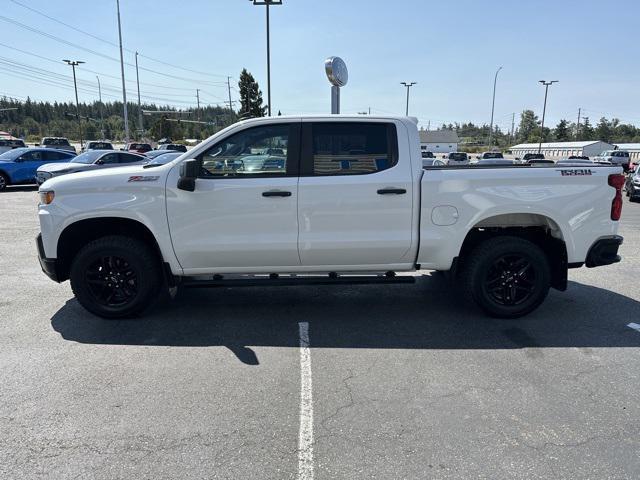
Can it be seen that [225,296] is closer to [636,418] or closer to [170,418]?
[170,418]

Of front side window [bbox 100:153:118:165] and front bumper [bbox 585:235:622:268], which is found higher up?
front side window [bbox 100:153:118:165]

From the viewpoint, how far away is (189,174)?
4.20 meters

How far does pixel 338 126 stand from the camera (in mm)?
4555

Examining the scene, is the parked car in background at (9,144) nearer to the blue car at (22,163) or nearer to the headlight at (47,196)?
the blue car at (22,163)

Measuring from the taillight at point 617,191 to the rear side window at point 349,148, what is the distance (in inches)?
86.9

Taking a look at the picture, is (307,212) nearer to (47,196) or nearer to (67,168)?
(47,196)

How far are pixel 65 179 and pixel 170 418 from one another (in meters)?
2.82

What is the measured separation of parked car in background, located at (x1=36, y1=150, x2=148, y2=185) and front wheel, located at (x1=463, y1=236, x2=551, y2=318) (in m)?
13.9

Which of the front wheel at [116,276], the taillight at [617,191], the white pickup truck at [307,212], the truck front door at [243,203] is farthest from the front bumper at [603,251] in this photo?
the front wheel at [116,276]

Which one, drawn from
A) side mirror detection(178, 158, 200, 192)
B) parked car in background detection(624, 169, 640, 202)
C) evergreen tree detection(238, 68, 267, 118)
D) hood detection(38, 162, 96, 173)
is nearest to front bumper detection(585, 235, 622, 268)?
side mirror detection(178, 158, 200, 192)

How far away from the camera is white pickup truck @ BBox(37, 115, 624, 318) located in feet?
14.5

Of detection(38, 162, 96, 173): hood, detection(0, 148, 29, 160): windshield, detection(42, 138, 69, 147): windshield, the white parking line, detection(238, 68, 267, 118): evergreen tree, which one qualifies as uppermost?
detection(238, 68, 267, 118): evergreen tree

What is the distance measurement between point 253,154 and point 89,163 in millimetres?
15034

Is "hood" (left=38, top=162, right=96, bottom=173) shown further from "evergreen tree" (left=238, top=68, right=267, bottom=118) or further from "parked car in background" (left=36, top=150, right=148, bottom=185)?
"evergreen tree" (left=238, top=68, right=267, bottom=118)
